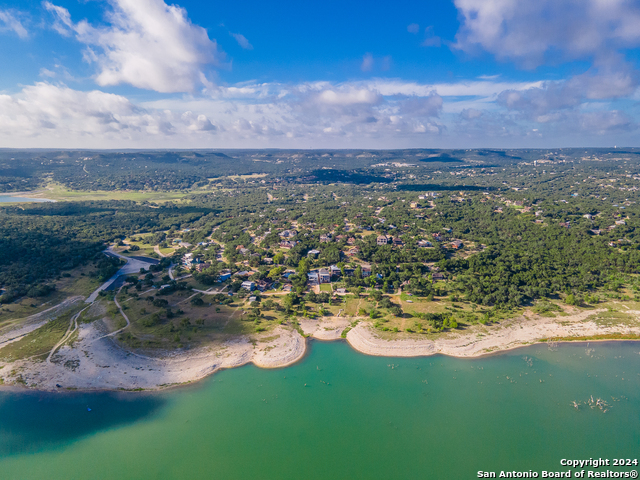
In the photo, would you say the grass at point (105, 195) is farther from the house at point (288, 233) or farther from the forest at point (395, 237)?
the house at point (288, 233)

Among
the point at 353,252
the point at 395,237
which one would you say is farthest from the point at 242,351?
the point at 395,237

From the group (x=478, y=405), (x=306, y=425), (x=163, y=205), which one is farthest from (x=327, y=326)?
(x=163, y=205)

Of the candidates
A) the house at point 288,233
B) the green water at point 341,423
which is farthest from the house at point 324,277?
the house at point 288,233

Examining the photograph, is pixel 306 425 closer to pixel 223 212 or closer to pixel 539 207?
pixel 223 212

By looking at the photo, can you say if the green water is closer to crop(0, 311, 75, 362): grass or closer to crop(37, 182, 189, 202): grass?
crop(0, 311, 75, 362): grass

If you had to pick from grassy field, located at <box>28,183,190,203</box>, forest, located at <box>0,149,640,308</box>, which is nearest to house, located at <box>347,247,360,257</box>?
forest, located at <box>0,149,640,308</box>
